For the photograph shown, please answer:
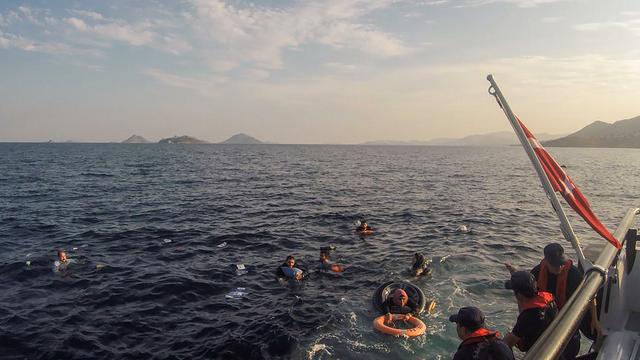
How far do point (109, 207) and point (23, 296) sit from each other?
2103cm

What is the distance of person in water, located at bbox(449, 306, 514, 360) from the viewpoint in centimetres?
504

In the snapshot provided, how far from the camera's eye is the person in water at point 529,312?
18.9ft

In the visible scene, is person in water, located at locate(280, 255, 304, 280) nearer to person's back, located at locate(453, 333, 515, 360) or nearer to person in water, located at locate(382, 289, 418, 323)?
person in water, located at locate(382, 289, 418, 323)

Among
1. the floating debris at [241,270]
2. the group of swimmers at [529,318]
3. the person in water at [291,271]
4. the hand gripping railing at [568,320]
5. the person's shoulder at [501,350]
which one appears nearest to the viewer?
the hand gripping railing at [568,320]

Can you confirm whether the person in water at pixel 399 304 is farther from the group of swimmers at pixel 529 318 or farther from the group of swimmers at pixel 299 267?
the group of swimmers at pixel 529 318

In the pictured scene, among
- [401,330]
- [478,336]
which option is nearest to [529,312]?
[478,336]

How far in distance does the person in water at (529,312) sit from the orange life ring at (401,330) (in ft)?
22.1

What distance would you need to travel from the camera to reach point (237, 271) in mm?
19688

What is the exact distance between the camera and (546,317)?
577 centimetres

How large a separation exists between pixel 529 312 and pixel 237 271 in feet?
50.9

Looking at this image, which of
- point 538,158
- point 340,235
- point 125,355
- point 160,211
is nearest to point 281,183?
point 160,211

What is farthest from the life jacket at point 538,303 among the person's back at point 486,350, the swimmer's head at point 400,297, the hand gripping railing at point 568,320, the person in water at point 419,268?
the person in water at point 419,268

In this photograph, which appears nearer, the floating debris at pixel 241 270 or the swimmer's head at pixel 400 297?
Result: the swimmer's head at pixel 400 297

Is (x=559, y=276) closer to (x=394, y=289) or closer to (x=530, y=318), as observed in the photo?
(x=530, y=318)
